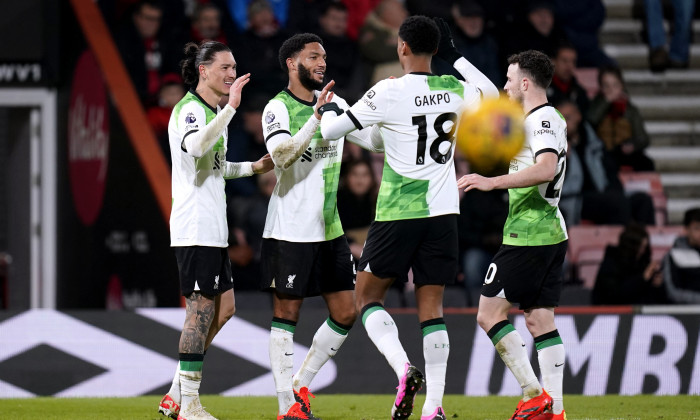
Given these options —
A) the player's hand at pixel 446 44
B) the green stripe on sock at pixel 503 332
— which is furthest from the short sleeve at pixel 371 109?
the green stripe on sock at pixel 503 332

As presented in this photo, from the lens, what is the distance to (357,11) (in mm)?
12719

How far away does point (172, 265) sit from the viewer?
1012 centimetres

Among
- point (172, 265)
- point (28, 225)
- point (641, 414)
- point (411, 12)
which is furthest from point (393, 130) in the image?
point (28, 225)

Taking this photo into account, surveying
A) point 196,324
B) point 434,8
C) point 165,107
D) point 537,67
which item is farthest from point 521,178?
point 434,8

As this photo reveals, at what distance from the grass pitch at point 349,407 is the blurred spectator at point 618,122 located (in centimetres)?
432

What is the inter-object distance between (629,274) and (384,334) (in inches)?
200

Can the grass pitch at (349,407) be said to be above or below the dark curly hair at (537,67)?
below

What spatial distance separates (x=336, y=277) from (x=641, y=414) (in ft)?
7.43

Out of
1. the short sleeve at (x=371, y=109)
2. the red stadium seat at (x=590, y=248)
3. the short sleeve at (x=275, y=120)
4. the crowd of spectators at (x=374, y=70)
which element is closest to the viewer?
the short sleeve at (x=371, y=109)

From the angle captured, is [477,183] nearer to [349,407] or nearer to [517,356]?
[517,356]

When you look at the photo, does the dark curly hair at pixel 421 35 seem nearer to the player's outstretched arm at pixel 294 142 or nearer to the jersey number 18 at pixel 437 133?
the jersey number 18 at pixel 437 133

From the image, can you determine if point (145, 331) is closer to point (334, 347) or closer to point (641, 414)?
point (334, 347)

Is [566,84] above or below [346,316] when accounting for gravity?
above

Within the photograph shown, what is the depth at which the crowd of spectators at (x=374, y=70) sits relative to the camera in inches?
426
